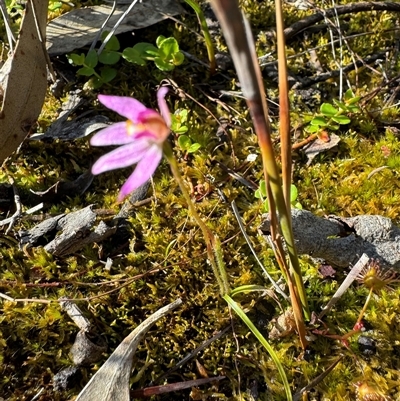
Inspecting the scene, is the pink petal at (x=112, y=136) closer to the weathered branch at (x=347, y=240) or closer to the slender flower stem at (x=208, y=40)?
the weathered branch at (x=347, y=240)

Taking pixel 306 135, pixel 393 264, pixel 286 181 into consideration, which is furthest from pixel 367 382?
pixel 306 135

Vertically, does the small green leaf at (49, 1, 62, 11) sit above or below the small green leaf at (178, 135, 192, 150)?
above

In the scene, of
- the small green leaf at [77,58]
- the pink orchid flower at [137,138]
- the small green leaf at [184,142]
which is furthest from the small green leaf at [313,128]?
the pink orchid flower at [137,138]

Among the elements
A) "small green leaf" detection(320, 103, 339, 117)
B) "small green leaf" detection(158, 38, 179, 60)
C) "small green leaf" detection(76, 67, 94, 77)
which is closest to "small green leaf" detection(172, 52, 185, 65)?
"small green leaf" detection(158, 38, 179, 60)

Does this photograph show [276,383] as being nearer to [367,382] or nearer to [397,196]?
[367,382]

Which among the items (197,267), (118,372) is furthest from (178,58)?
(118,372)

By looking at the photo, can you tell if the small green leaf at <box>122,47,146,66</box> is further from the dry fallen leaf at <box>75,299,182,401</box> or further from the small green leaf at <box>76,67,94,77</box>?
the dry fallen leaf at <box>75,299,182,401</box>

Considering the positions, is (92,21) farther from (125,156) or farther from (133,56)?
(125,156)
